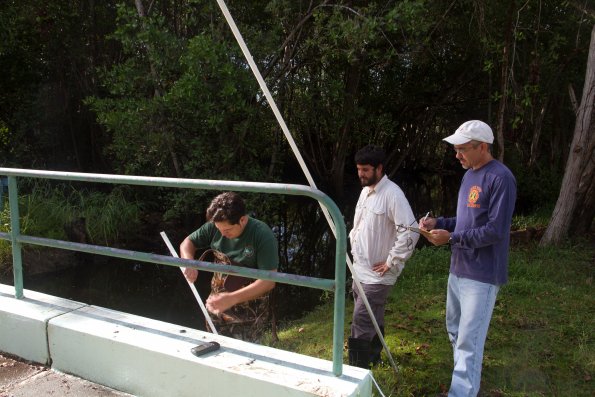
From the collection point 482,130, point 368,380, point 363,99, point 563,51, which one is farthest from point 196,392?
point 363,99

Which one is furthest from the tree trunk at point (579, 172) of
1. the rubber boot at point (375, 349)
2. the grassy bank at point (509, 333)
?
the rubber boot at point (375, 349)

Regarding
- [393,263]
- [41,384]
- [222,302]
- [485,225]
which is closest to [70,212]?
[222,302]

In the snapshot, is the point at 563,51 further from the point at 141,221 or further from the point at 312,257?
the point at 141,221

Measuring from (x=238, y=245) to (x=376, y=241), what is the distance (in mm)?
916

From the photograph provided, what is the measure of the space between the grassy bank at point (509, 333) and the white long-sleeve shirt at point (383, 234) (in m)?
0.76

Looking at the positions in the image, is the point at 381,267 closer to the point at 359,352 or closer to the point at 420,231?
the point at 420,231

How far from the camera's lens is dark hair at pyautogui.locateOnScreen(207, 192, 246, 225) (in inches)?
130

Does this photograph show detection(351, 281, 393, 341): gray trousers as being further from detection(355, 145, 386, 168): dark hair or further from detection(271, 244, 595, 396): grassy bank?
detection(355, 145, 386, 168): dark hair

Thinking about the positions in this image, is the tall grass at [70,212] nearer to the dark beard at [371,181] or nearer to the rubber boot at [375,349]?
the rubber boot at [375,349]

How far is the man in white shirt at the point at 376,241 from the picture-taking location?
342cm

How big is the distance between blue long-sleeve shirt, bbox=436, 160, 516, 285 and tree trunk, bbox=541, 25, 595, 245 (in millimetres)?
5315

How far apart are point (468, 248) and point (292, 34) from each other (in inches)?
278

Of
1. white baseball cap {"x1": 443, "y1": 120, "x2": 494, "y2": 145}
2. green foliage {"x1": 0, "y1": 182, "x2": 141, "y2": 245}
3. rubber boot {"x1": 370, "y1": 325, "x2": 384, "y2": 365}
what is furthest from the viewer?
green foliage {"x1": 0, "y1": 182, "x2": 141, "y2": 245}

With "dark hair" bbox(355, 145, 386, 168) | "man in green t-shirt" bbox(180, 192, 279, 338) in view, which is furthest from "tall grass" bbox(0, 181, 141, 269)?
"dark hair" bbox(355, 145, 386, 168)
